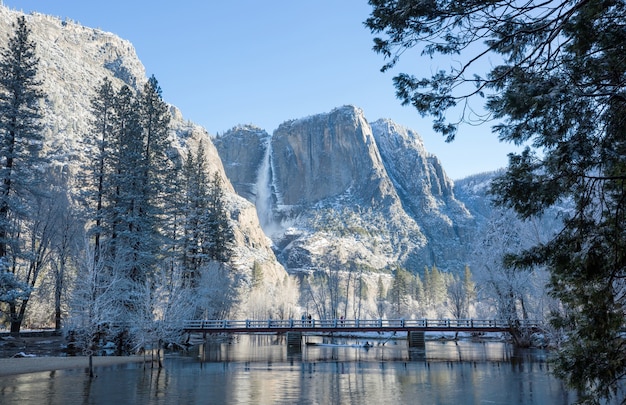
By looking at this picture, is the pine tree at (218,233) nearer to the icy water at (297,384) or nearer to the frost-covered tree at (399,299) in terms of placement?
the icy water at (297,384)

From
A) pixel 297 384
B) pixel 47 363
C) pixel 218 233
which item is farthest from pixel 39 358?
pixel 218 233

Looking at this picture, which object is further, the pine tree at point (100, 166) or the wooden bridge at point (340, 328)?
the wooden bridge at point (340, 328)

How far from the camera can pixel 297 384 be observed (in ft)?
68.1

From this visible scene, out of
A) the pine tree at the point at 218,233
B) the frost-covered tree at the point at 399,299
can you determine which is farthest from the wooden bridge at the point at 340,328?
the frost-covered tree at the point at 399,299

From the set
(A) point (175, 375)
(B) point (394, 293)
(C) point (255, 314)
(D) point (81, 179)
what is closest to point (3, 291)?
(A) point (175, 375)

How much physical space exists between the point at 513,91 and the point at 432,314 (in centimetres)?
11094

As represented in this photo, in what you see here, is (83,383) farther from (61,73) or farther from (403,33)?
(61,73)

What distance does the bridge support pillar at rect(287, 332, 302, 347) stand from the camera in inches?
1688

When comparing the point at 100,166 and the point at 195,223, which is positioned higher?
the point at 100,166

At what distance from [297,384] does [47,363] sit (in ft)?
46.6

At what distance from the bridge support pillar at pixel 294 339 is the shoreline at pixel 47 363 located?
15.9 meters

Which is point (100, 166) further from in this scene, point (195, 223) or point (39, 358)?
point (195, 223)

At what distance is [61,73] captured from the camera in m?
192

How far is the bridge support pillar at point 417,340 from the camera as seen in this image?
44625 millimetres
